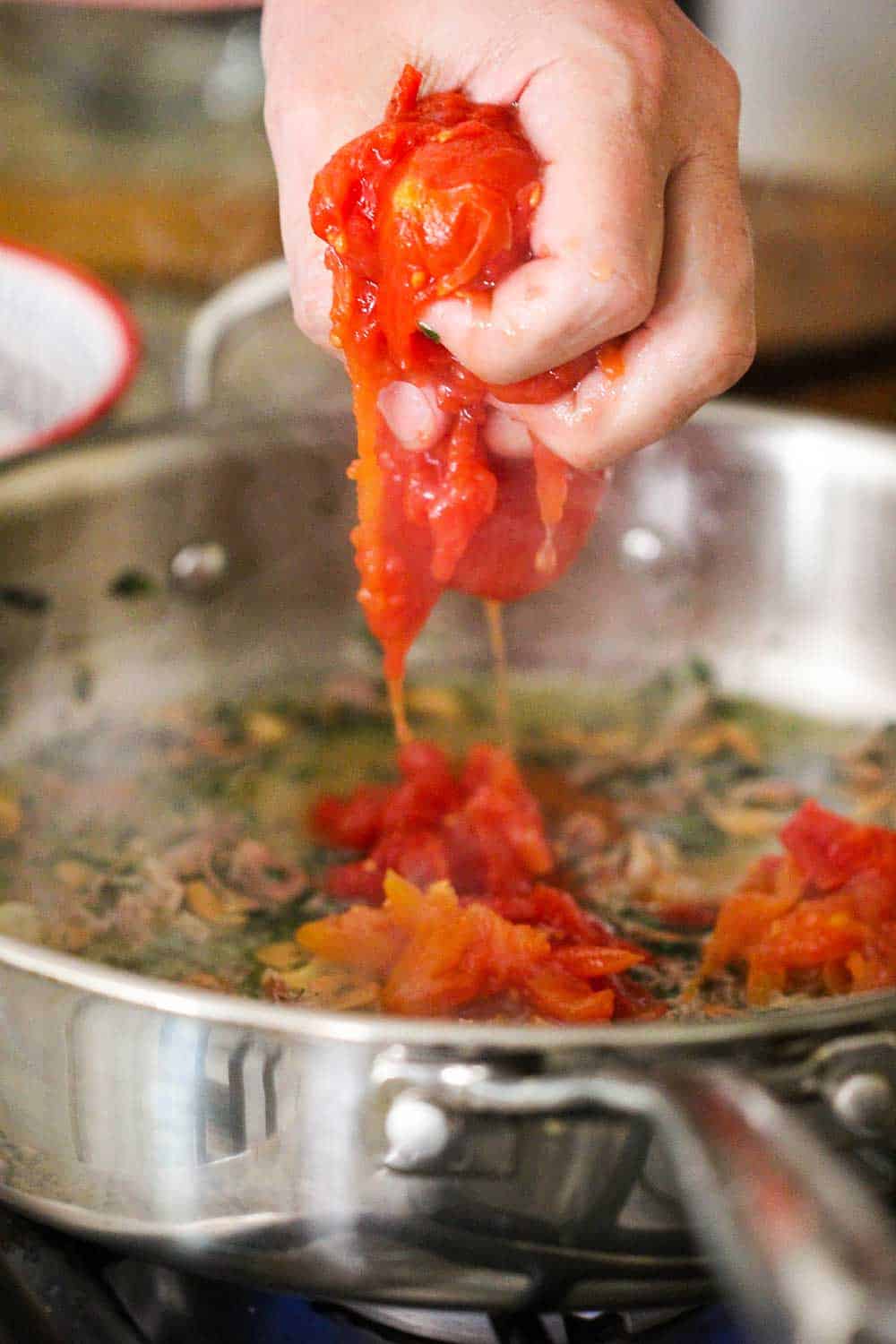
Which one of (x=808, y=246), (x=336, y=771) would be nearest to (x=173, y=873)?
(x=336, y=771)

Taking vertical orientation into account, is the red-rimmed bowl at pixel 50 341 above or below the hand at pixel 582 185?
below

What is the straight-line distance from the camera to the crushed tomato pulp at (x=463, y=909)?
791 millimetres

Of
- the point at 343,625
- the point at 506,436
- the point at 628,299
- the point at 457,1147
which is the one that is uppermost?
the point at 628,299

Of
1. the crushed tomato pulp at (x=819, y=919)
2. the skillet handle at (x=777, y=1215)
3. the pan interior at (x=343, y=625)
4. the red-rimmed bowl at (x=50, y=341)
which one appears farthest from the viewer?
the red-rimmed bowl at (x=50, y=341)

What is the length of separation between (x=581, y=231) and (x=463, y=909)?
0.38 meters

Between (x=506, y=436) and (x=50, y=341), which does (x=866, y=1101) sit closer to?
(x=506, y=436)

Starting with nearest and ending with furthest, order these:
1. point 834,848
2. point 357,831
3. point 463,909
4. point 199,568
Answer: point 463,909
point 834,848
point 357,831
point 199,568

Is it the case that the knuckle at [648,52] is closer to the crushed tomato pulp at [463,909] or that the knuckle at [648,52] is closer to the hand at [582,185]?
the hand at [582,185]

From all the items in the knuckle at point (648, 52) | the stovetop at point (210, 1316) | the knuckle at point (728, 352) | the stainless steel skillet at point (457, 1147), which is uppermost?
the knuckle at point (648, 52)

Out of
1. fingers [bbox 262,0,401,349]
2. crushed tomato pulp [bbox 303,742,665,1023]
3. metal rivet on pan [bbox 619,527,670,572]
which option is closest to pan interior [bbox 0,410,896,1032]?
metal rivet on pan [bbox 619,527,670,572]

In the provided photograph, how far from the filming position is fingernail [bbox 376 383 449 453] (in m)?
0.74

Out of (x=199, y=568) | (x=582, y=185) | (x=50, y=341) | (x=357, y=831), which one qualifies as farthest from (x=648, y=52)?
(x=50, y=341)

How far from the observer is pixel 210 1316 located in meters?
0.75

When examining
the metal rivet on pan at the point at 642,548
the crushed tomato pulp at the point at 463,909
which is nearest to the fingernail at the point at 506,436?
the crushed tomato pulp at the point at 463,909
